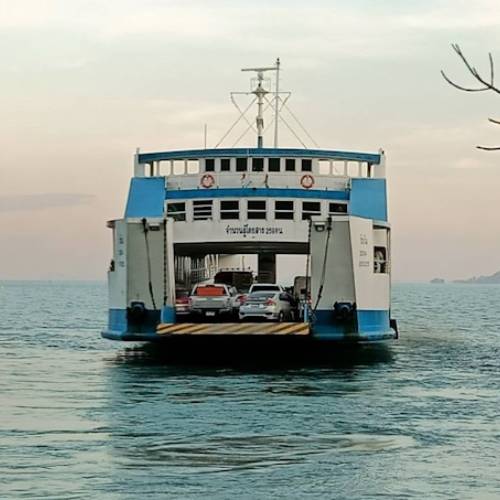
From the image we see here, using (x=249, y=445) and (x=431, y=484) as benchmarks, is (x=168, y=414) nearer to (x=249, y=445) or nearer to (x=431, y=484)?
(x=249, y=445)

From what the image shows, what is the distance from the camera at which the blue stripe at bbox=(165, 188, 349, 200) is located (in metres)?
34.5

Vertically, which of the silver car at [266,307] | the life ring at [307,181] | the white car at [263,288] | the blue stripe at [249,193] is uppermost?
the life ring at [307,181]

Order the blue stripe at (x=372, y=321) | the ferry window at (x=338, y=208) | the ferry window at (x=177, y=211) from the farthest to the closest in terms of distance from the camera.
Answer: the ferry window at (x=338, y=208) → the ferry window at (x=177, y=211) → the blue stripe at (x=372, y=321)

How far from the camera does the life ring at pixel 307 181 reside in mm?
36156

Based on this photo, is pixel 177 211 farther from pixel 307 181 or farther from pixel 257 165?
pixel 307 181

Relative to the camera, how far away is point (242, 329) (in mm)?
29234

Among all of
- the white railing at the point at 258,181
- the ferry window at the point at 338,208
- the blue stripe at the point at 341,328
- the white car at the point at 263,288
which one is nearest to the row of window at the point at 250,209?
the ferry window at the point at 338,208

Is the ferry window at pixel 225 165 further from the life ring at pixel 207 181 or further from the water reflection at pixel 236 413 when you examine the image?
the water reflection at pixel 236 413

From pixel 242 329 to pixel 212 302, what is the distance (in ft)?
12.7

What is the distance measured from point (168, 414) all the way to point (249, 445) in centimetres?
410

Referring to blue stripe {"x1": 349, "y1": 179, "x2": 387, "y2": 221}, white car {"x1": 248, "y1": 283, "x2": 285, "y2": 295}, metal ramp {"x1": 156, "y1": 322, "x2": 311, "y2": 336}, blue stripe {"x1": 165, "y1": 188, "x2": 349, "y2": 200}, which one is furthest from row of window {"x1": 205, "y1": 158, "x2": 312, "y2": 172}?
metal ramp {"x1": 156, "y1": 322, "x2": 311, "y2": 336}

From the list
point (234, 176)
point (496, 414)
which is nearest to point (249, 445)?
point (496, 414)

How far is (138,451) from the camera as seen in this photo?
17766mm

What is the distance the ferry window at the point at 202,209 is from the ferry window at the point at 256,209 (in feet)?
3.88
